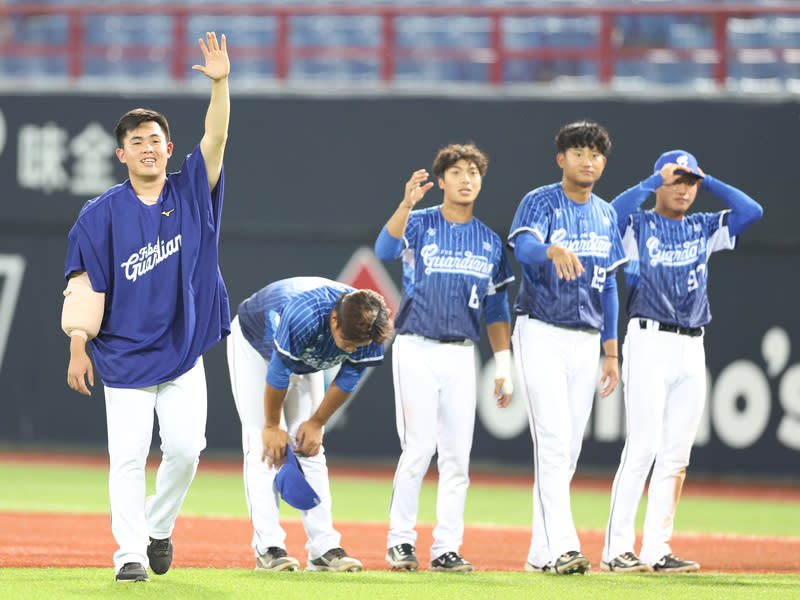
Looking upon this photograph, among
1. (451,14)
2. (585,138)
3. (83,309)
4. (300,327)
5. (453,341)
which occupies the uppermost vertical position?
(451,14)

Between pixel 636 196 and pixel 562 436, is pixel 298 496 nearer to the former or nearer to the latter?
pixel 562 436

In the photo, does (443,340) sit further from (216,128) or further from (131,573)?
(131,573)

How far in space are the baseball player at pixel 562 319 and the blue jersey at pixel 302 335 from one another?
995 millimetres

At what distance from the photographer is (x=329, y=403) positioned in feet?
20.4

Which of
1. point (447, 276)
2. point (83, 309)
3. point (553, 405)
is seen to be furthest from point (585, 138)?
point (83, 309)

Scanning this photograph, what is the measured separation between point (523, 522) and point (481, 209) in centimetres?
445

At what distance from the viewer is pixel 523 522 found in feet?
32.6

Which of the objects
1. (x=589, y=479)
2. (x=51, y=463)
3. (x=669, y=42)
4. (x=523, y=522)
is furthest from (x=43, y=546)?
(x=669, y=42)

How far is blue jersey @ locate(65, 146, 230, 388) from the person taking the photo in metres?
5.74

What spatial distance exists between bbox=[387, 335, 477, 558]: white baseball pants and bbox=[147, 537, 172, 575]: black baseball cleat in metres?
1.39

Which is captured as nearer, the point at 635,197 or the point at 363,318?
the point at 363,318

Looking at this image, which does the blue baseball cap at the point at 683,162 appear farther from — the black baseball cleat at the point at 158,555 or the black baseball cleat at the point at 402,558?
the black baseball cleat at the point at 158,555

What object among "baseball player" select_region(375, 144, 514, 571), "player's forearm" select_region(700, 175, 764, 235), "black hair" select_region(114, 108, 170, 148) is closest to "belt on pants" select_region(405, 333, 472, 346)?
"baseball player" select_region(375, 144, 514, 571)

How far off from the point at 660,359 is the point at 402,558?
75.6 inches
